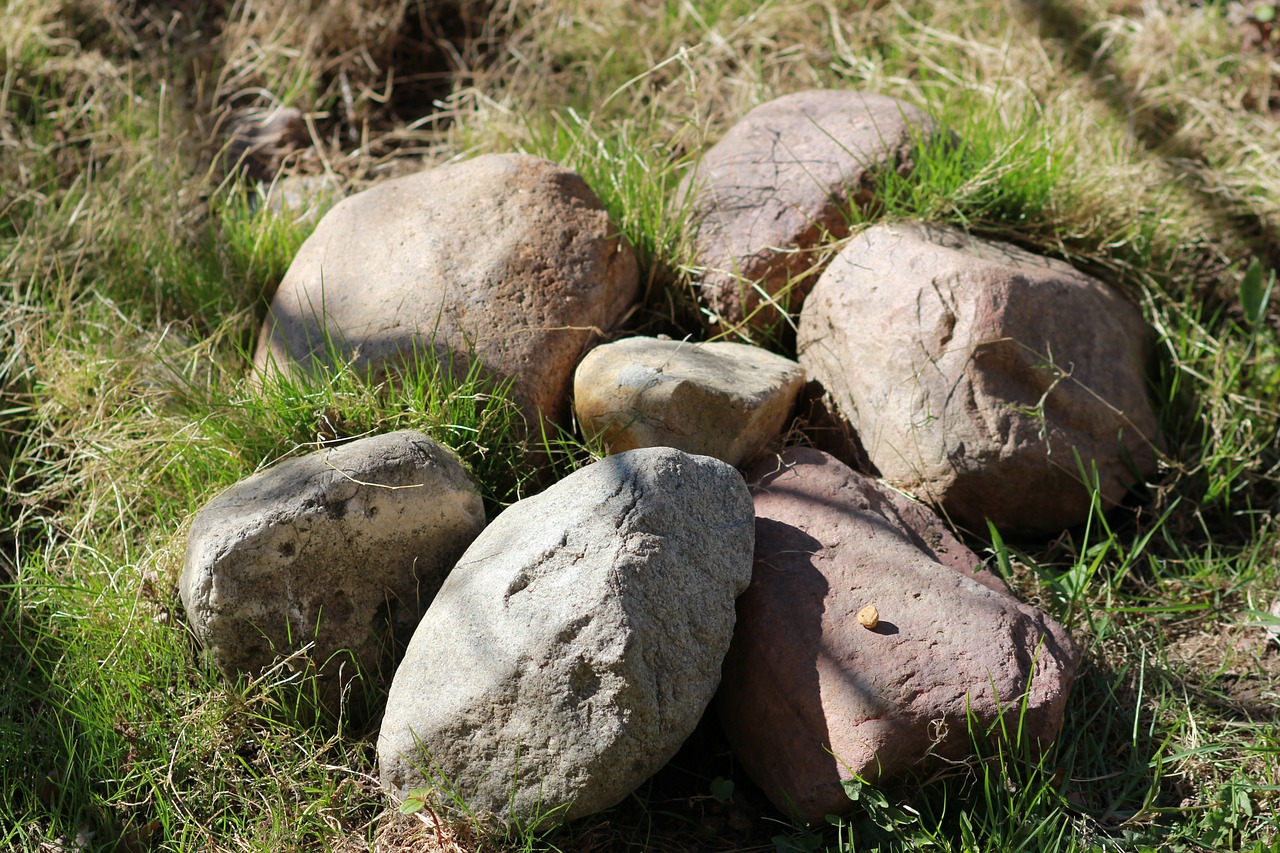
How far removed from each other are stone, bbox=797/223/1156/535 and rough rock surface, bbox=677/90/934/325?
16cm

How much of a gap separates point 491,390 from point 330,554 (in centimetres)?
62

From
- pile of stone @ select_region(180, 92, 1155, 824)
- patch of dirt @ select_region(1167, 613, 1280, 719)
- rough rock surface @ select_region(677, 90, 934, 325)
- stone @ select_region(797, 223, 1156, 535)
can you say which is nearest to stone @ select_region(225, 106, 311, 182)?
pile of stone @ select_region(180, 92, 1155, 824)

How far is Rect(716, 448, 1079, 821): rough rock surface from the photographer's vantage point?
2164 millimetres

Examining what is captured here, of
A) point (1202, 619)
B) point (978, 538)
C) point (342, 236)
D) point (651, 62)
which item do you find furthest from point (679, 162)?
point (1202, 619)

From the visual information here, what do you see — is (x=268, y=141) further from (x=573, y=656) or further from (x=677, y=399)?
(x=573, y=656)

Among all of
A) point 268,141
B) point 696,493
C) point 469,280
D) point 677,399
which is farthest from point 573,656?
point 268,141

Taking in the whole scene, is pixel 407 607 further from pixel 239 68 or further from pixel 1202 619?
pixel 239 68

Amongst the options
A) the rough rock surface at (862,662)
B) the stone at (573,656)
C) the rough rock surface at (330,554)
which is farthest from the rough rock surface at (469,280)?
the rough rock surface at (862,662)

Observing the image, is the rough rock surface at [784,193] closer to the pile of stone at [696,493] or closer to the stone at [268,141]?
the pile of stone at [696,493]

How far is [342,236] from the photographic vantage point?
3090 millimetres

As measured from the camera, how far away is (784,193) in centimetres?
321

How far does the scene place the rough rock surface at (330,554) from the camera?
2.34 meters

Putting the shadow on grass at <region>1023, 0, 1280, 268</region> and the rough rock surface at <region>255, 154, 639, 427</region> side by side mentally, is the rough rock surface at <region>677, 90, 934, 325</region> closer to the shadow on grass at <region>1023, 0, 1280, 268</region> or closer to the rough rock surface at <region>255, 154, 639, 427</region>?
the rough rock surface at <region>255, 154, 639, 427</region>

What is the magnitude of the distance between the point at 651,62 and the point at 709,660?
2.58 m
